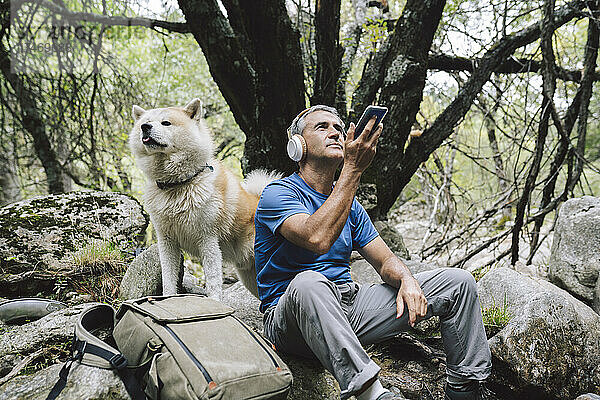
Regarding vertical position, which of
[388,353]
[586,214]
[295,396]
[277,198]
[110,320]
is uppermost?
[277,198]

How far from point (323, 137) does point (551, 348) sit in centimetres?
184

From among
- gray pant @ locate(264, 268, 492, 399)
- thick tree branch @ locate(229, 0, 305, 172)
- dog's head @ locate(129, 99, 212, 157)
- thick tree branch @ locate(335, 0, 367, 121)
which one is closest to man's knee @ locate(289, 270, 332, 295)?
gray pant @ locate(264, 268, 492, 399)

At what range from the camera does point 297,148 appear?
8.56ft

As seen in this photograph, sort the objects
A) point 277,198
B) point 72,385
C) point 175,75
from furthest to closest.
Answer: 1. point 175,75
2. point 277,198
3. point 72,385

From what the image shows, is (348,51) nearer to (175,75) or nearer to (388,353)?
(388,353)

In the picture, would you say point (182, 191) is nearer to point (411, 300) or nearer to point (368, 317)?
point (368, 317)

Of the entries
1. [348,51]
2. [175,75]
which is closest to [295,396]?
[348,51]

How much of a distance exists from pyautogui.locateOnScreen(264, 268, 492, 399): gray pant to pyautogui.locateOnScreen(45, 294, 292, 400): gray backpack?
221 millimetres

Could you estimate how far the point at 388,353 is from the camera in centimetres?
305

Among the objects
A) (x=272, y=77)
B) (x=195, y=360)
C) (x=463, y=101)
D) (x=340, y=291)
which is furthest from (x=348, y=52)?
(x=195, y=360)

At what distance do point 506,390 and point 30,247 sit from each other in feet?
12.2

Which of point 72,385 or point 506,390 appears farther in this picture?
point 506,390

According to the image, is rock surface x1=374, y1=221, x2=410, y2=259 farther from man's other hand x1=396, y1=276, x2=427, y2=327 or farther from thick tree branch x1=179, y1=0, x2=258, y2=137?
man's other hand x1=396, y1=276, x2=427, y2=327

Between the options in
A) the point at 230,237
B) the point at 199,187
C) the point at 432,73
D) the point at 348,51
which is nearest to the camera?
the point at 199,187
